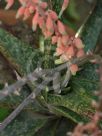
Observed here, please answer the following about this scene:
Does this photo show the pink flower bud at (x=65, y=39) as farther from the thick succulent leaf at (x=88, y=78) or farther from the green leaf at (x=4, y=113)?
the green leaf at (x=4, y=113)

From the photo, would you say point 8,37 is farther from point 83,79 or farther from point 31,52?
point 83,79

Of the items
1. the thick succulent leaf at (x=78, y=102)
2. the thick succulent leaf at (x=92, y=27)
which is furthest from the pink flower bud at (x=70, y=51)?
the thick succulent leaf at (x=92, y=27)

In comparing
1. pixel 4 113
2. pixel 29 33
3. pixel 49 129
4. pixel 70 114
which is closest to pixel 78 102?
pixel 70 114

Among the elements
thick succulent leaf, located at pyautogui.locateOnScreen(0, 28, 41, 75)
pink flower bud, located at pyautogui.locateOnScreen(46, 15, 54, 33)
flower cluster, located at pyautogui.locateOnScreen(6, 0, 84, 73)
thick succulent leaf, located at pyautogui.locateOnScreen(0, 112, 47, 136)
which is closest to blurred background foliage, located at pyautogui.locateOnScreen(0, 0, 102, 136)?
thick succulent leaf, located at pyautogui.locateOnScreen(0, 112, 47, 136)

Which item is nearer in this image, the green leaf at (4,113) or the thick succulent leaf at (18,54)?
the thick succulent leaf at (18,54)

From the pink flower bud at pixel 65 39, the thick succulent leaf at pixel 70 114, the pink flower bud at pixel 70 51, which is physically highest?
the pink flower bud at pixel 65 39

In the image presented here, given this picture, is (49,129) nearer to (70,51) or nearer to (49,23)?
(70,51)

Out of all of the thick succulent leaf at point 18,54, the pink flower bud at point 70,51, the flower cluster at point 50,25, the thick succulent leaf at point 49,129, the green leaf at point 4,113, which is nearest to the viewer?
the flower cluster at point 50,25

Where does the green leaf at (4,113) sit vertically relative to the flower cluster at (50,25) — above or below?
below
